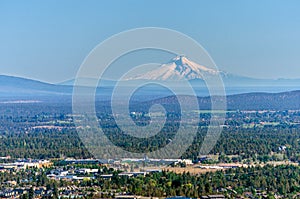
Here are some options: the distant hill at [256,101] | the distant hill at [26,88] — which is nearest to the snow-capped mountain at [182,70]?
the distant hill at [256,101]

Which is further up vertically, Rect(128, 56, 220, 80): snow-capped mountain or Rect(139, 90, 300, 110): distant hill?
Rect(128, 56, 220, 80): snow-capped mountain

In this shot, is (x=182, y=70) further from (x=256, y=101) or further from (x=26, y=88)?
(x=26, y=88)

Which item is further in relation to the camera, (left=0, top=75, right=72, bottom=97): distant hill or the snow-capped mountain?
(left=0, top=75, right=72, bottom=97): distant hill

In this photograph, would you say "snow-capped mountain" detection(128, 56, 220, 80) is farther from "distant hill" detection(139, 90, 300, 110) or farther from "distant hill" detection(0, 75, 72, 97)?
"distant hill" detection(0, 75, 72, 97)

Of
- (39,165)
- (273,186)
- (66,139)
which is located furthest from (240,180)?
(66,139)

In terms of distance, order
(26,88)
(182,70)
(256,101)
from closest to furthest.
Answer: (256,101) < (182,70) < (26,88)

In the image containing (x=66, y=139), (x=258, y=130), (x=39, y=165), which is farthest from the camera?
(x=258, y=130)

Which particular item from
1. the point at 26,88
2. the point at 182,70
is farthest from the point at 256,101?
the point at 26,88

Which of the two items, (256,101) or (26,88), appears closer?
(256,101)

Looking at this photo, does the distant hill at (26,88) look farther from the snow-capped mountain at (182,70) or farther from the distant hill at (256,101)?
the distant hill at (256,101)

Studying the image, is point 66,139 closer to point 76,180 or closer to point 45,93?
point 76,180

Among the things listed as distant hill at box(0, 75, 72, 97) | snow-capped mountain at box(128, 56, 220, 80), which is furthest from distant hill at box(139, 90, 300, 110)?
distant hill at box(0, 75, 72, 97)
